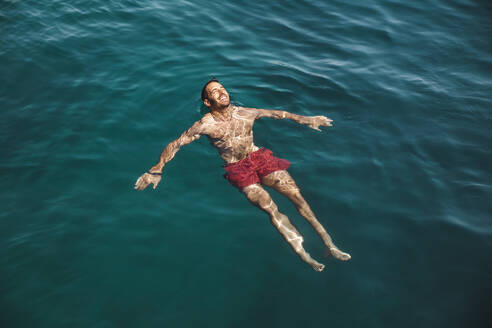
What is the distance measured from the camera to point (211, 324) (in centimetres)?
432

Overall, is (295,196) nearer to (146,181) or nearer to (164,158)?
(164,158)

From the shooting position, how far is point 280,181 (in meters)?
5.59

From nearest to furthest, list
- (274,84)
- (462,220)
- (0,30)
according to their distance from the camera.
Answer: (462,220), (274,84), (0,30)

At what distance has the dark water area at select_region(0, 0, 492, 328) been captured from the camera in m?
4.52

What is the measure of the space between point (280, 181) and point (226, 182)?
1.11 metres

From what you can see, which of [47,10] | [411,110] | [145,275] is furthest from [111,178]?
[47,10]

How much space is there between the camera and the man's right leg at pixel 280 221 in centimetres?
483

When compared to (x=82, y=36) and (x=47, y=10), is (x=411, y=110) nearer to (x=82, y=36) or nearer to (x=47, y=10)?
(x=82, y=36)

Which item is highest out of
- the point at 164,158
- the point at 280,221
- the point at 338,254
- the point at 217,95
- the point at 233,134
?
the point at 217,95

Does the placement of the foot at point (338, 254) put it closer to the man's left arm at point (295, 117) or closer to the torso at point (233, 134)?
the torso at point (233, 134)

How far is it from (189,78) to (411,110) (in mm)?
5612

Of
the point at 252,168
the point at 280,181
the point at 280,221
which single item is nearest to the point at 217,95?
the point at 252,168

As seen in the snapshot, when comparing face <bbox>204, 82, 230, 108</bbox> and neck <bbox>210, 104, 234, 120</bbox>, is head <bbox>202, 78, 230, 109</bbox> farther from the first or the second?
neck <bbox>210, 104, 234, 120</bbox>

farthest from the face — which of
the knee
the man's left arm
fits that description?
the knee
